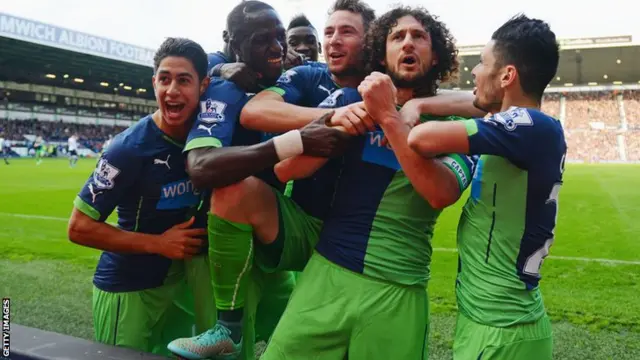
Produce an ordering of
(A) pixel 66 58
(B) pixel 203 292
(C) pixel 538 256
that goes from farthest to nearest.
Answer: (A) pixel 66 58 → (B) pixel 203 292 → (C) pixel 538 256

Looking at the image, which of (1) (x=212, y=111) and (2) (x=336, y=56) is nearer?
(1) (x=212, y=111)

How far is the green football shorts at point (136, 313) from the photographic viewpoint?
2871 mm

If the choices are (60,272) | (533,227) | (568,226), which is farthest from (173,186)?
(568,226)

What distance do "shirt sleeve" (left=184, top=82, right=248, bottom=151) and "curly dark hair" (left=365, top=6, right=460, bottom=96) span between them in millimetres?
593

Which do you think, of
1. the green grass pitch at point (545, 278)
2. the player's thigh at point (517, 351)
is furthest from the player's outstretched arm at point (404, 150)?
the green grass pitch at point (545, 278)

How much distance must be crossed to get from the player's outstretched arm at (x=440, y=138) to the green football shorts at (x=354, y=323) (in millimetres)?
545

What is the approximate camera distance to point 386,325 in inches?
79.0

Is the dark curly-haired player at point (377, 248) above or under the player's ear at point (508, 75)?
under

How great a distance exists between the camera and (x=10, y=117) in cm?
4459

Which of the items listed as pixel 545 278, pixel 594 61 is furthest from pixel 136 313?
pixel 594 61

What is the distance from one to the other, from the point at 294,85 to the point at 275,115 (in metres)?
0.34

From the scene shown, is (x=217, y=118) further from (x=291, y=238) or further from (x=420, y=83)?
(x=420, y=83)

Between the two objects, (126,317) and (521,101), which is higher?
(521,101)

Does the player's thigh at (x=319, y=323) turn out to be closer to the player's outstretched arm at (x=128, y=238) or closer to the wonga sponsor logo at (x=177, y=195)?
the player's outstretched arm at (x=128, y=238)
